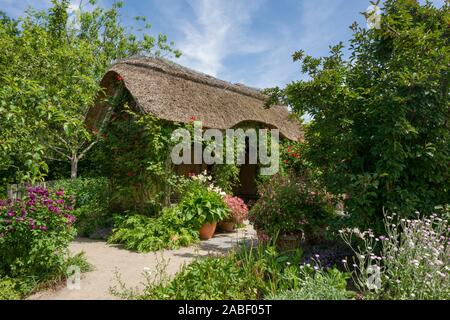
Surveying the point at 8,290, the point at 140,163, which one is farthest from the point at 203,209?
the point at 8,290

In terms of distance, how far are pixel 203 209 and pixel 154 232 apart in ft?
3.64

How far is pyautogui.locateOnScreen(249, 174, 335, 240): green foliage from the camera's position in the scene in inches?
192

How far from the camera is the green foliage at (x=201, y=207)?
6441mm

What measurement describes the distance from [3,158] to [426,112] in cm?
539

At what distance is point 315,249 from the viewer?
4.71m

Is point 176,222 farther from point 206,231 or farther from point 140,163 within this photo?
point 140,163

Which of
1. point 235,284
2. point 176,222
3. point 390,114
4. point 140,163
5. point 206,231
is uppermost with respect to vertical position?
point 390,114

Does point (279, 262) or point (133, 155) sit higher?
point (133, 155)

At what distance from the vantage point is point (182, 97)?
7.97 meters

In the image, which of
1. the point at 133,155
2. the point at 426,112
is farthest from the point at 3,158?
the point at 426,112

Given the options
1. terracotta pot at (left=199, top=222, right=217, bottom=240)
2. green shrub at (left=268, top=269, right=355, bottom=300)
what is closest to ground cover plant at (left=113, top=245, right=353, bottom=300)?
green shrub at (left=268, top=269, right=355, bottom=300)

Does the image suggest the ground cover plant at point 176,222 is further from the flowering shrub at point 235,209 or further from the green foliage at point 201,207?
the flowering shrub at point 235,209

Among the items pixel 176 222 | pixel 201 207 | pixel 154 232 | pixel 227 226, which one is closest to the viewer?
Answer: pixel 154 232
